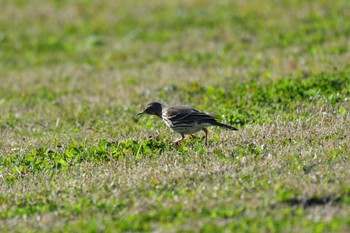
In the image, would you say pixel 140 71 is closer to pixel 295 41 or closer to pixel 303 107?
pixel 295 41

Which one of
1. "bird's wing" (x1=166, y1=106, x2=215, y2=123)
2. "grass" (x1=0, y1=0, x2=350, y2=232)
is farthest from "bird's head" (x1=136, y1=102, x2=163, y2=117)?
"bird's wing" (x1=166, y1=106, x2=215, y2=123)

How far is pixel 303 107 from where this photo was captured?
13180 mm

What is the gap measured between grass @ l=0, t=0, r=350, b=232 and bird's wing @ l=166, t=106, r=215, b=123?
43 centimetres

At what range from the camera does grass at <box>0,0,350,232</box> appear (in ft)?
27.2

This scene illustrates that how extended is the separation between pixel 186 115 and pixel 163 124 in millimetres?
2223

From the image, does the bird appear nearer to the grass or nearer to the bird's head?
the grass

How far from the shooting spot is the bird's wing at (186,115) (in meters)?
11.0

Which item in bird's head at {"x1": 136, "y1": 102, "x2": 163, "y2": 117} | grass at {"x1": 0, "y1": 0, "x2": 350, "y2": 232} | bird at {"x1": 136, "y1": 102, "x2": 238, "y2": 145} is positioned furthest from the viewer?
bird's head at {"x1": 136, "y1": 102, "x2": 163, "y2": 117}

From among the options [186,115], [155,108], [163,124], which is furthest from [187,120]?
[163,124]

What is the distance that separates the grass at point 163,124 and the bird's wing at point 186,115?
1.42 feet

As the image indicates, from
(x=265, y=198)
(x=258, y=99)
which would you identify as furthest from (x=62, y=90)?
(x=265, y=198)

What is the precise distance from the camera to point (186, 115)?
36.4 feet

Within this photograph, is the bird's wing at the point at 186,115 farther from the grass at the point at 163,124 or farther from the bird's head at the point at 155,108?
the bird's head at the point at 155,108

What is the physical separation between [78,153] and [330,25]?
11.6 m
